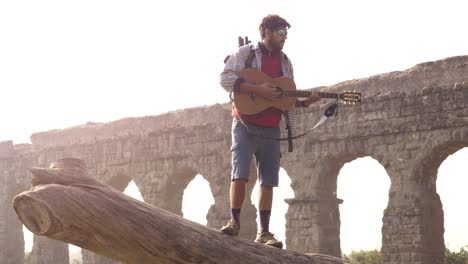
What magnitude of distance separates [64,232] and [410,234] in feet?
32.7

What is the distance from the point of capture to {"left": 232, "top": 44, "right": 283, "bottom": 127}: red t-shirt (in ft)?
17.7

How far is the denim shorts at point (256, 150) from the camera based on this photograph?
5.36 meters

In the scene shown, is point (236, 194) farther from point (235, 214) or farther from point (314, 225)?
point (314, 225)

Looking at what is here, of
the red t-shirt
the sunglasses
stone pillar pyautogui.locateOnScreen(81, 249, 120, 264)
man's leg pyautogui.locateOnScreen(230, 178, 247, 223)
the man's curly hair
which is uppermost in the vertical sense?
the man's curly hair

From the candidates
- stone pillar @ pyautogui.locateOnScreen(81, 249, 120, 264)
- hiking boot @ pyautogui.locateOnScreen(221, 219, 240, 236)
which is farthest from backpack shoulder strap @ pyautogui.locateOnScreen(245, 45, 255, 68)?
stone pillar @ pyautogui.locateOnScreen(81, 249, 120, 264)

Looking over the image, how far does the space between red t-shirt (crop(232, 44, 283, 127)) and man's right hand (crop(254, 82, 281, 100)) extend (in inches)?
5.2

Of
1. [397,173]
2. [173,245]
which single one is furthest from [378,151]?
[173,245]

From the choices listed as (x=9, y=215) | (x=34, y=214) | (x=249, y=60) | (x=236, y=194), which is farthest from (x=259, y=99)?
(x=9, y=215)

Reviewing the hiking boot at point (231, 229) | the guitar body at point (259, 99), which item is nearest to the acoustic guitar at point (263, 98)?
the guitar body at point (259, 99)

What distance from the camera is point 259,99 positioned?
538cm

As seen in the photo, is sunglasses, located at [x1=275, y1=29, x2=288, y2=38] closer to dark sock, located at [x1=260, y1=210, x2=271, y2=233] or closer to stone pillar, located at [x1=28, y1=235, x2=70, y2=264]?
dark sock, located at [x1=260, y1=210, x2=271, y2=233]

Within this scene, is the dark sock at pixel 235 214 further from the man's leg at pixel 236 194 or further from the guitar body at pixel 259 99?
the guitar body at pixel 259 99

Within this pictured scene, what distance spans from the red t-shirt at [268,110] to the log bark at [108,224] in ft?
3.56

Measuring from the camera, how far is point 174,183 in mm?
17547
